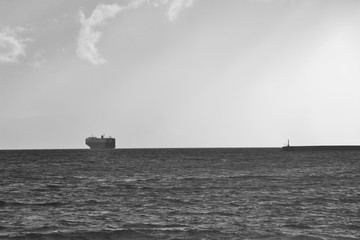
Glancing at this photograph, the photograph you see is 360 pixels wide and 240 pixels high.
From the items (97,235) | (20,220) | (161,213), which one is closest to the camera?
(97,235)

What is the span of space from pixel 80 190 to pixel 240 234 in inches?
971

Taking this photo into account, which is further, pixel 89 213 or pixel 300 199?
pixel 300 199

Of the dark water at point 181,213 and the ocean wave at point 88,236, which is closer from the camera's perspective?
the ocean wave at point 88,236

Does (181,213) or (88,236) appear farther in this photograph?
(181,213)

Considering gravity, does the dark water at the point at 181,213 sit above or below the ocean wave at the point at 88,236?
above

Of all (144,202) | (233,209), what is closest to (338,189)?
(233,209)

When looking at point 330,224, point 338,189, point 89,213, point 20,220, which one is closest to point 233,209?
point 330,224

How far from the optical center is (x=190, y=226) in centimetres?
2347

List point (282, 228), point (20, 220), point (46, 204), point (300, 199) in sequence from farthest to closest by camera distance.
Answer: point (300, 199), point (46, 204), point (20, 220), point (282, 228)

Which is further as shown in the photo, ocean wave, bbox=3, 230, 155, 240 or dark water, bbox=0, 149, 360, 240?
dark water, bbox=0, 149, 360, 240

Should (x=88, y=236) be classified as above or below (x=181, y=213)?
below

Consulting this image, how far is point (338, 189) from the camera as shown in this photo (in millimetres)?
42094

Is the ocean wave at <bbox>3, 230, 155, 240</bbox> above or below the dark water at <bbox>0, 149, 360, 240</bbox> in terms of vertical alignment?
below

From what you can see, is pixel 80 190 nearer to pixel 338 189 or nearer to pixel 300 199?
pixel 300 199
